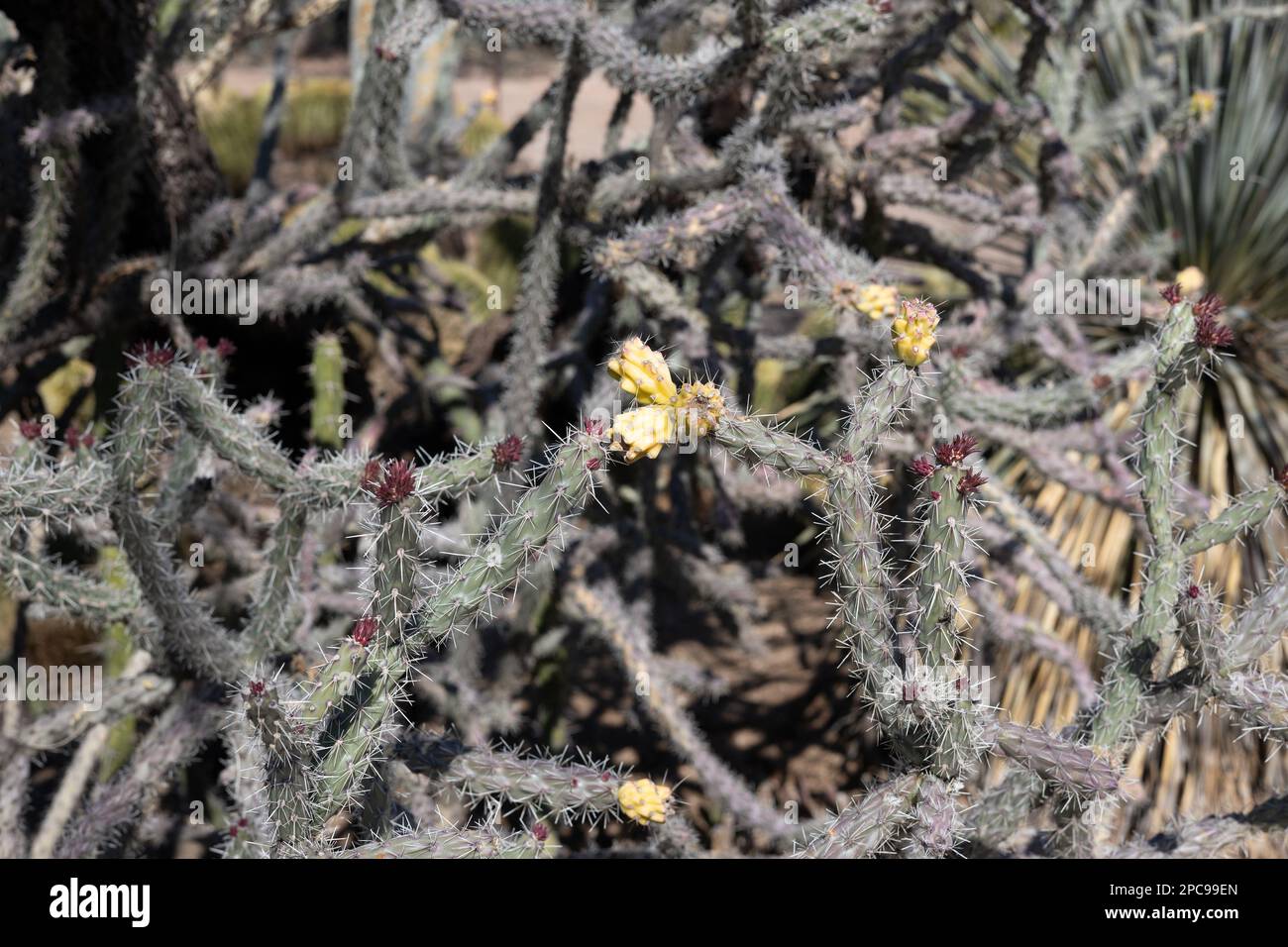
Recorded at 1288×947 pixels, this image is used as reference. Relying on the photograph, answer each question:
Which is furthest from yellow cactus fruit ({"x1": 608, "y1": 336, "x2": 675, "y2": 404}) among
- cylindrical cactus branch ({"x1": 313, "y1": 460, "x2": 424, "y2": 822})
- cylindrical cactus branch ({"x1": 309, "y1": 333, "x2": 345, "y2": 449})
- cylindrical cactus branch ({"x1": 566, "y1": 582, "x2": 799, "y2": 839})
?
cylindrical cactus branch ({"x1": 309, "y1": 333, "x2": 345, "y2": 449})

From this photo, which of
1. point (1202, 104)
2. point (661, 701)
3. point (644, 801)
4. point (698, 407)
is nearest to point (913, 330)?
point (698, 407)

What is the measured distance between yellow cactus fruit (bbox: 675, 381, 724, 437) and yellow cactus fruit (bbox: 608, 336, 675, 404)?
0.02m

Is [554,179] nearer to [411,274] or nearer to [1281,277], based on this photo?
[411,274]

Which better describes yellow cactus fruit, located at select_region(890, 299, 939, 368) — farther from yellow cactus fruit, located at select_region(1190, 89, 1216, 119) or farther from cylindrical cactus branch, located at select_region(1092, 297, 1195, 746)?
yellow cactus fruit, located at select_region(1190, 89, 1216, 119)

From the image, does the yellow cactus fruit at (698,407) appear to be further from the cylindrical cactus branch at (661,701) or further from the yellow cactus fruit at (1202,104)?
the yellow cactus fruit at (1202,104)

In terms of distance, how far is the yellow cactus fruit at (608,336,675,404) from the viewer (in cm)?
187

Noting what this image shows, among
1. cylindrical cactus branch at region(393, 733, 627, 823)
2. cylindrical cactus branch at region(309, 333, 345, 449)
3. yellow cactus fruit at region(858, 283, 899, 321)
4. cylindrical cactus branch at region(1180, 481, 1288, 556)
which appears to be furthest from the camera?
cylindrical cactus branch at region(309, 333, 345, 449)

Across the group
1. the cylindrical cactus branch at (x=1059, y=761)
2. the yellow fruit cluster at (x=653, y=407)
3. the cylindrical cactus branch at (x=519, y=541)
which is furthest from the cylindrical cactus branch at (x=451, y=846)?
the cylindrical cactus branch at (x=1059, y=761)

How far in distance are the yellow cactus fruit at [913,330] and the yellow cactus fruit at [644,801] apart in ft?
2.98

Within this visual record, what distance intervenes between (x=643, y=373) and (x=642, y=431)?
4.7 inches

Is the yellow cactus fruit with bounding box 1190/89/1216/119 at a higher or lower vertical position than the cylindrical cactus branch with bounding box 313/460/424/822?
higher

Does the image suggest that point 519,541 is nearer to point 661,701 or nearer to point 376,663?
point 376,663

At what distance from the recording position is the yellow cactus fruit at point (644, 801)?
88.7 inches

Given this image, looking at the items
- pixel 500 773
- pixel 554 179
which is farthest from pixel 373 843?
pixel 554 179
